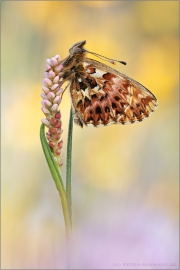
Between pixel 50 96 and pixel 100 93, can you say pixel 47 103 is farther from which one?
pixel 100 93

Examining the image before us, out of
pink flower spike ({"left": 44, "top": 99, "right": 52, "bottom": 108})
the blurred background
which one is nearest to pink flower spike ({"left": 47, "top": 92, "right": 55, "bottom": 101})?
pink flower spike ({"left": 44, "top": 99, "right": 52, "bottom": 108})

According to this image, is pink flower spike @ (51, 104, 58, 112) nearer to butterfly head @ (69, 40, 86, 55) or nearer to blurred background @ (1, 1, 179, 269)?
butterfly head @ (69, 40, 86, 55)

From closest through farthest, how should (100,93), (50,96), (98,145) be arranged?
(50,96) → (100,93) → (98,145)

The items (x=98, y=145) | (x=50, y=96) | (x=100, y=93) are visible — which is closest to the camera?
(x=50, y=96)

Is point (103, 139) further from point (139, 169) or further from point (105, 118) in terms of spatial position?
point (105, 118)

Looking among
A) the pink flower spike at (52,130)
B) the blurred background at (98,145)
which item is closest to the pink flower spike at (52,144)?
the pink flower spike at (52,130)

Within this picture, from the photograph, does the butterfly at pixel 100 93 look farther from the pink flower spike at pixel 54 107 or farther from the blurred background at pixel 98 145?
the blurred background at pixel 98 145

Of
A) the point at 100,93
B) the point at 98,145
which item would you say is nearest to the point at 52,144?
the point at 100,93

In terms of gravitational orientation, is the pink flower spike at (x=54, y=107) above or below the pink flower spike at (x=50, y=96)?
below
